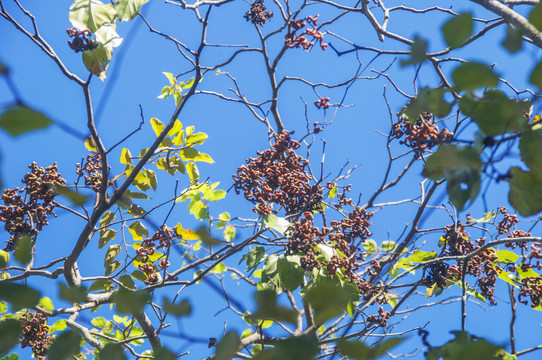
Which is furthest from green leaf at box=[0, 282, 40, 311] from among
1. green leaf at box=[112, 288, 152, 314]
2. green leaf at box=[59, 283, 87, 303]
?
green leaf at box=[112, 288, 152, 314]

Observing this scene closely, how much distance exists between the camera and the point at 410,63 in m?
1.11

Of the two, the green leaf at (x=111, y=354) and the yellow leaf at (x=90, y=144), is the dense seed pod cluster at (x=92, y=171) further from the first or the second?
the green leaf at (x=111, y=354)

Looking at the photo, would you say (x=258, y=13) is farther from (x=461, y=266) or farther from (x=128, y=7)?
(x=461, y=266)

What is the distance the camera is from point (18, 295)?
0.97m

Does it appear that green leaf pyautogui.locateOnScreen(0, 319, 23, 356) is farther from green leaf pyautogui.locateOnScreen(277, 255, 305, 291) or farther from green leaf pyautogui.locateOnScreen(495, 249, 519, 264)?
green leaf pyautogui.locateOnScreen(495, 249, 519, 264)

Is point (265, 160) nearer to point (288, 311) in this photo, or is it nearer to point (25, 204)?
point (25, 204)

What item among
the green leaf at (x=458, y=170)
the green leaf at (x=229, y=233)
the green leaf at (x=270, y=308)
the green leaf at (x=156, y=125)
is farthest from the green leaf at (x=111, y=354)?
the green leaf at (x=229, y=233)

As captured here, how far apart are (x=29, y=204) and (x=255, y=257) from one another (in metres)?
1.35

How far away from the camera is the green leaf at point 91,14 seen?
101 inches

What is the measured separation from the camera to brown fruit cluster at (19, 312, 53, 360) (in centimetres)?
312

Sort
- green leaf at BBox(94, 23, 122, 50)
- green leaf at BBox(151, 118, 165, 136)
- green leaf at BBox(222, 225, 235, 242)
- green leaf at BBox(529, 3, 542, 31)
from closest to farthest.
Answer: green leaf at BBox(529, 3, 542, 31) < green leaf at BBox(94, 23, 122, 50) < green leaf at BBox(151, 118, 165, 136) < green leaf at BBox(222, 225, 235, 242)

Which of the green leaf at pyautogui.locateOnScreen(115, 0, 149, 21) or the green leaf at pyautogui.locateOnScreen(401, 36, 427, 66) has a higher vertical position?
the green leaf at pyautogui.locateOnScreen(115, 0, 149, 21)

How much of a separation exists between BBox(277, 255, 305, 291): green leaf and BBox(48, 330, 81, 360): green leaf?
180 cm

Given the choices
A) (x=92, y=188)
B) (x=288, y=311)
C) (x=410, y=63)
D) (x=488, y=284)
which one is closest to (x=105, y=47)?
(x=92, y=188)
